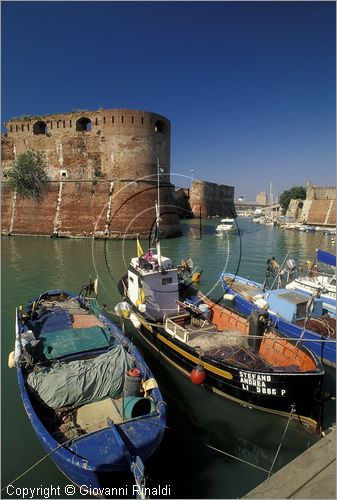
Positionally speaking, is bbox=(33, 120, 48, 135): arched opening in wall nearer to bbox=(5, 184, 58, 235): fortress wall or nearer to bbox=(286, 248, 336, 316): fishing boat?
bbox=(5, 184, 58, 235): fortress wall

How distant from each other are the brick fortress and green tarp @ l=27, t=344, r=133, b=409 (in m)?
26.8

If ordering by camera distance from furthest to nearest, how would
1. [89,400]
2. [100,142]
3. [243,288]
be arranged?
[100,142], [243,288], [89,400]

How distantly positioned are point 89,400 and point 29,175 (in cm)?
3489

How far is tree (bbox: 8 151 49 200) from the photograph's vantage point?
36.3 m

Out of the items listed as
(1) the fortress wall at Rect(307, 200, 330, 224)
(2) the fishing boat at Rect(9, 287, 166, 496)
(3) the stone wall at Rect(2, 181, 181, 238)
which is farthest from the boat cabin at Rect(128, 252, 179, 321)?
(1) the fortress wall at Rect(307, 200, 330, 224)

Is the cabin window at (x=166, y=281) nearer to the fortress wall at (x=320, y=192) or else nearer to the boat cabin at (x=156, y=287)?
the boat cabin at (x=156, y=287)

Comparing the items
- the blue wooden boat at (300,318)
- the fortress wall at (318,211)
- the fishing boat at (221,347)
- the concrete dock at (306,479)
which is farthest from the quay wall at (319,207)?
the concrete dock at (306,479)

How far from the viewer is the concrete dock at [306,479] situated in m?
3.05

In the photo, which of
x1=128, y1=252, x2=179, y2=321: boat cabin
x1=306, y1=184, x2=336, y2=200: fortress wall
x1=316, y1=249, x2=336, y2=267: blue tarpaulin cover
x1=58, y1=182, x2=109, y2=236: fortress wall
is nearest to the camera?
x1=128, y1=252, x2=179, y2=321: boat cabin

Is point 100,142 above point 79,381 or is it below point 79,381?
above

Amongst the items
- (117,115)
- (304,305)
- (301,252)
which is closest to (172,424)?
(304,305)

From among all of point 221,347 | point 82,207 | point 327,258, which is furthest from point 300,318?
point 82,207

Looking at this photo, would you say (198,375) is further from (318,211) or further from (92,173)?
(318,211)

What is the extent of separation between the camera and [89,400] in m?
6.63
